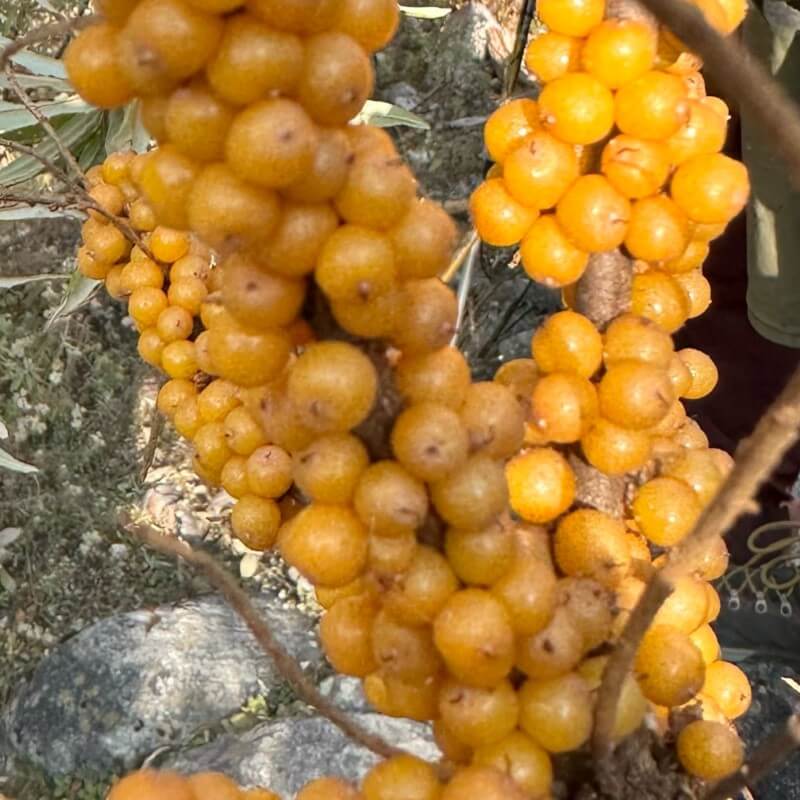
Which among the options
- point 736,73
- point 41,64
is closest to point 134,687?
point 41,64

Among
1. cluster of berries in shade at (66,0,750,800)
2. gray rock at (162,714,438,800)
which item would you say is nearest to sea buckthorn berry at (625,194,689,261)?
cluster of berries in shade at (66,0,750,800)

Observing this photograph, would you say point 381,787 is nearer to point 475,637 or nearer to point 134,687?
point 475,637

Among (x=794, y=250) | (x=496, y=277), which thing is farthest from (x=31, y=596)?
(x=794, y=250)

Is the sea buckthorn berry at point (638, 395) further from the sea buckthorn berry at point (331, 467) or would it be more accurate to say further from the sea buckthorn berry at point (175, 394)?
the sea buckthorn berry at point (175, 394)

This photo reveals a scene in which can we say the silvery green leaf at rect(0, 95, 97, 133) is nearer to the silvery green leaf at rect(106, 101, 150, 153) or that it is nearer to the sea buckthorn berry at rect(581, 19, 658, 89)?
the silvery green leaf at rect(106, 101, 150, 153)

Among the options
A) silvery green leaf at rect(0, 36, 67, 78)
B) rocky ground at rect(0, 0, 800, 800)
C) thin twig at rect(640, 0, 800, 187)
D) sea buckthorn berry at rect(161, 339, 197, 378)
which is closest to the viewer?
thin twig at rect(640, 0, 800, 187)
